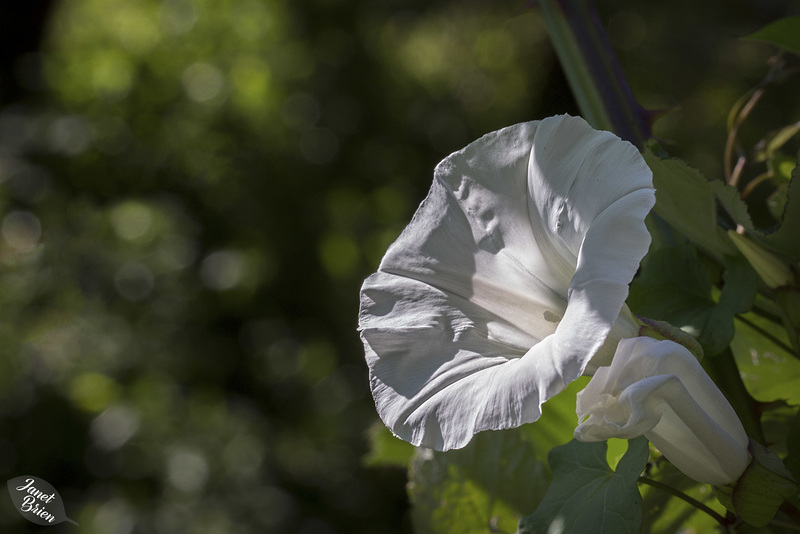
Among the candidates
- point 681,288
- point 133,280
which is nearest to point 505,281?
point 681,288

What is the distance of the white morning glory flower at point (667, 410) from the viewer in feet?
0.77

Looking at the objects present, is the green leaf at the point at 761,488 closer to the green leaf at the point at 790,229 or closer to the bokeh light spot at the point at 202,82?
the green leaf at the point at 790,229

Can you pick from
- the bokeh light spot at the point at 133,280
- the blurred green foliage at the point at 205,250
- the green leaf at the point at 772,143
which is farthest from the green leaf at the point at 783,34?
the bokeh light spot at the point at 133,280

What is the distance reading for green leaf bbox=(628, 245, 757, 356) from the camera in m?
0.33

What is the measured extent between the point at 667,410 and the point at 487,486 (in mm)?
183

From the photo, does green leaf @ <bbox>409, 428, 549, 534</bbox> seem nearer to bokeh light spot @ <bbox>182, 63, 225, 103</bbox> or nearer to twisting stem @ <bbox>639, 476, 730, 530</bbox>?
twisting stem @ <bbox>639, 476, 730, 530</bbox>

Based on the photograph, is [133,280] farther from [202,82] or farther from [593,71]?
[593,71]

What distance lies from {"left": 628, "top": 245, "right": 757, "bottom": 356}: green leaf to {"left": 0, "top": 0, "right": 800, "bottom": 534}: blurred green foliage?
123cm

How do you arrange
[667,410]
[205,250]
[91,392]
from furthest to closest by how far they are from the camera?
[205,250] < [91,392] < [667,410]

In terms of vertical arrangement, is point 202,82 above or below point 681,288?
above

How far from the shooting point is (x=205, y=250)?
1684 millimetres

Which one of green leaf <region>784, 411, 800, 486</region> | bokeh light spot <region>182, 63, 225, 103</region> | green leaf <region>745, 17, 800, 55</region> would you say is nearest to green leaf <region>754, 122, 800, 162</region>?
green leaf <region>745, 17, 800, 55</region>

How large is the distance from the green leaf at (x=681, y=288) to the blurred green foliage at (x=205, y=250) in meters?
1.23

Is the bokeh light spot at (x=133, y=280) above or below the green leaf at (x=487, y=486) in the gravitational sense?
below
